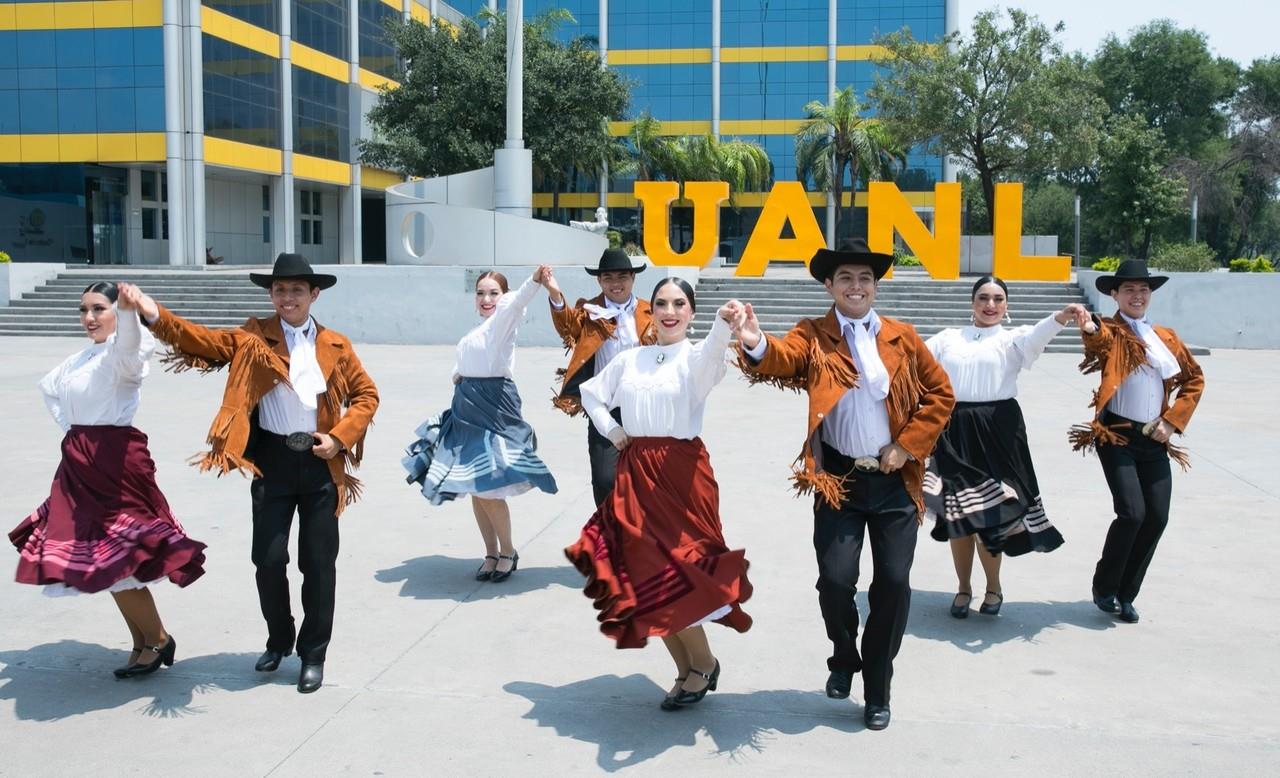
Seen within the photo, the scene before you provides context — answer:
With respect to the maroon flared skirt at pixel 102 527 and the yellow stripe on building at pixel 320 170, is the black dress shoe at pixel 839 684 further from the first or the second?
the yellow stripe on building at pixel 320 170

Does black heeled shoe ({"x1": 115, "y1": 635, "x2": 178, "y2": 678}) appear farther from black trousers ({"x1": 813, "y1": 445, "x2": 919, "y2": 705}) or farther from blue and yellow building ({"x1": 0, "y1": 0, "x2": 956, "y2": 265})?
blue and yellow building ({"x1": 0, "y1": 0, "x2": 956, "y2": 265})

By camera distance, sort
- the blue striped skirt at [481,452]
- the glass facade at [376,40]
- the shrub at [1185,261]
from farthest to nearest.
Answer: the glass facade at [376,40] → the shrub at [1185,261] → the blue striped skirt at [481,452]

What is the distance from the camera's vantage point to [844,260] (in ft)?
15.2

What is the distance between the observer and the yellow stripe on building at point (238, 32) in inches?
1494

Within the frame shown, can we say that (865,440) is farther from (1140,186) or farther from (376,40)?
(376,40)

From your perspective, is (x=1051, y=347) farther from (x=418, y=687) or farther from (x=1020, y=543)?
(x=418, y=687)

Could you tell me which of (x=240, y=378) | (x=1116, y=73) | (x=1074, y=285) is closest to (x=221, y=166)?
(x=1074, y=285)

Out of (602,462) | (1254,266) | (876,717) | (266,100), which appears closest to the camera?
(876,717)

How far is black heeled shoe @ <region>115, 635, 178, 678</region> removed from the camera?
506 centimetres

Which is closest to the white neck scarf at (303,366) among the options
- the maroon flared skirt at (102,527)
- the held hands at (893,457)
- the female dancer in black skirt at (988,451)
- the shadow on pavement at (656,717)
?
the maroon flared skirt at (102,527)

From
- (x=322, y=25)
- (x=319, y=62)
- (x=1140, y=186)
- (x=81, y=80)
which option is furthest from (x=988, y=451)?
(x=322, y=25)

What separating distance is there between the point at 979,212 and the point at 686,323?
57.9m

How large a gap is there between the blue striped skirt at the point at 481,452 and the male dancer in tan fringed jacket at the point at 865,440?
7.66 feet

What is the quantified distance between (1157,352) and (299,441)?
4.16m
